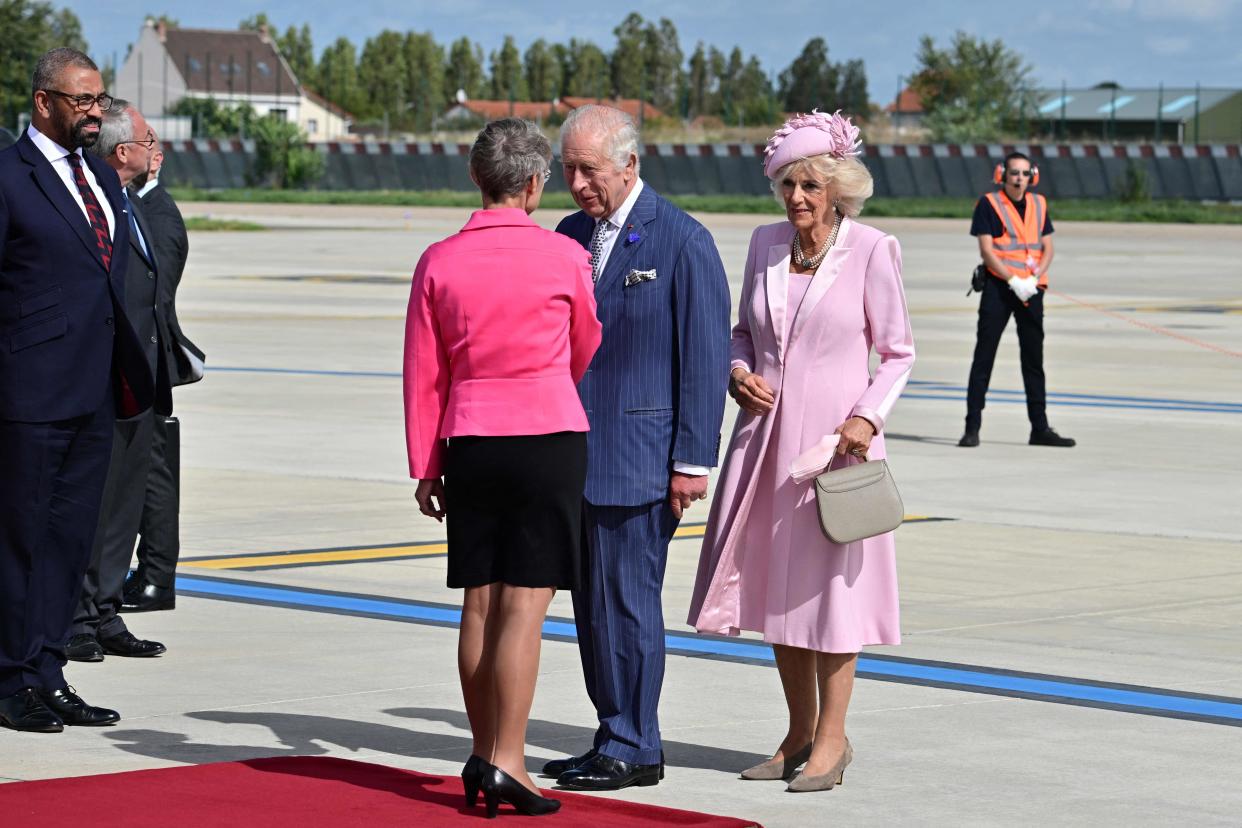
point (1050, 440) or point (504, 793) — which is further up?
point (504, 793)

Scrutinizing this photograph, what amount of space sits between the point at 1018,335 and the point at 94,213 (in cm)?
1003

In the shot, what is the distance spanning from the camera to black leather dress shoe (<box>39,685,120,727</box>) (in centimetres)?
713

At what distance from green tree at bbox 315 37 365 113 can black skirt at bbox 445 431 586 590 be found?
154m

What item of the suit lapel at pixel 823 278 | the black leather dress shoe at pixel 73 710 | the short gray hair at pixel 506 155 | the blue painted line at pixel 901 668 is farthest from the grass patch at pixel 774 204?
the short gray hair at pixel 506 155

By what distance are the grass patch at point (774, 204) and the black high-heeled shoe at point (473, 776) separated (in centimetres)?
4291

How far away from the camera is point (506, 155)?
5914 mm

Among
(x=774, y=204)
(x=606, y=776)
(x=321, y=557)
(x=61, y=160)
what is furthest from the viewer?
(x=774, y=204)

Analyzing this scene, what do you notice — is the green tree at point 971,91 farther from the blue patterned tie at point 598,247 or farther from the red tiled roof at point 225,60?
the blue patterned tie at point 598,247

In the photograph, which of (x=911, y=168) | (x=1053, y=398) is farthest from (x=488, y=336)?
(x=911, y=168)

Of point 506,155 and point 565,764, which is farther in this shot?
point 565,764

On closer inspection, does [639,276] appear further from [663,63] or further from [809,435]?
[663,63]

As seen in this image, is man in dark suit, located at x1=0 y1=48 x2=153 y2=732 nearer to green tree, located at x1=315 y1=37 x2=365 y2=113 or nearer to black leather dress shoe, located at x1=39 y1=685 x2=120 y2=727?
black leather dress shoe, located at x1=39 y1=685 x2=120 y2=727

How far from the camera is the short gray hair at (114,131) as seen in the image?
28.1 ft

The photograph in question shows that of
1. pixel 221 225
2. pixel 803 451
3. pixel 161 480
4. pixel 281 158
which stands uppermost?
pixel 803 451
